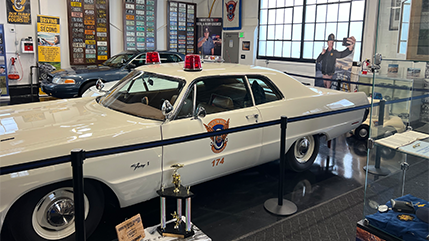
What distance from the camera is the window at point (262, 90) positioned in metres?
3.95

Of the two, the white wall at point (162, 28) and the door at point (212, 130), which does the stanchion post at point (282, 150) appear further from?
the white wall at point (162, 28)

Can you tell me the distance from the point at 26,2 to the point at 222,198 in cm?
1019

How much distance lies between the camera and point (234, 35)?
14.4 meters

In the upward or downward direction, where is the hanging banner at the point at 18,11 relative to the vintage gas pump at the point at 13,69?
upward

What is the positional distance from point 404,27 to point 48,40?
11.0 metres

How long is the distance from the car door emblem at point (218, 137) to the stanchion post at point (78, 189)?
1367mm

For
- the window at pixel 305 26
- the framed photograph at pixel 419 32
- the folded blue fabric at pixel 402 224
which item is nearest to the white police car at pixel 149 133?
the folded blue fabric at pixel 402 224

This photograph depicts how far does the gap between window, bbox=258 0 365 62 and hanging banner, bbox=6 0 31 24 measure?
814cm

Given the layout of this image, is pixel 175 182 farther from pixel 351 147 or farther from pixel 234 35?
pixel 234 35

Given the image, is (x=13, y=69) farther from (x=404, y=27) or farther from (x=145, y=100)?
(x=404, y=27)

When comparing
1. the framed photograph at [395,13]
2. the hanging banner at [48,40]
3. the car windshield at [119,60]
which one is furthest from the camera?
the hanging banner at [48,40]

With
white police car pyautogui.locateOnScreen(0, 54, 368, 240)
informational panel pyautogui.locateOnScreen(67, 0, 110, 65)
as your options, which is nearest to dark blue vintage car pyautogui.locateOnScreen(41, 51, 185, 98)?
informational panel pyautogui.locateOnScreen(67, 0, 110, 65)

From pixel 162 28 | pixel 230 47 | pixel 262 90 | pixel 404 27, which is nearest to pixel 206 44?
pixel 230 47

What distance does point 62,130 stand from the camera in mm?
2848
